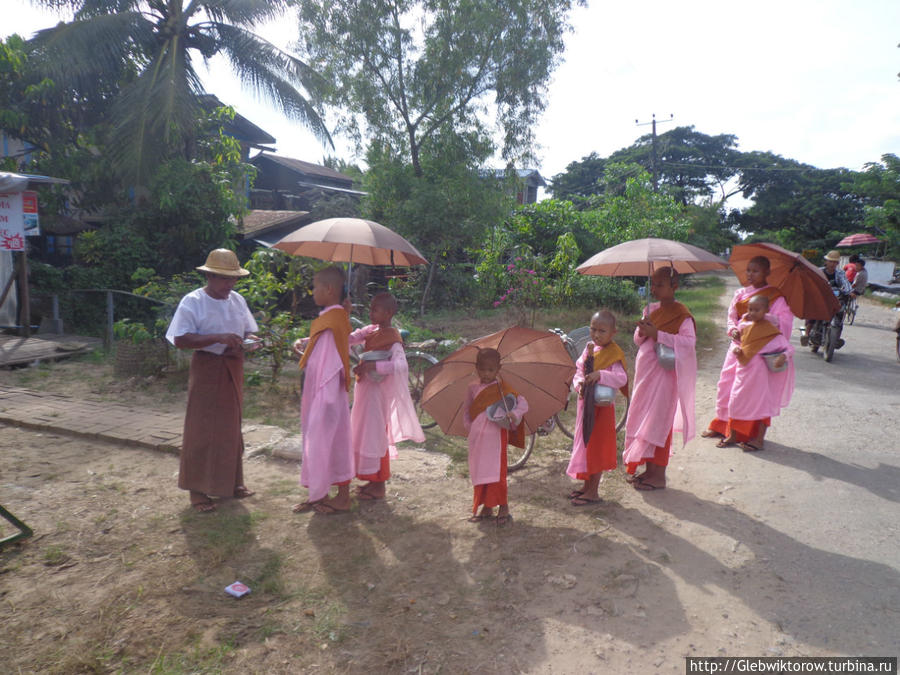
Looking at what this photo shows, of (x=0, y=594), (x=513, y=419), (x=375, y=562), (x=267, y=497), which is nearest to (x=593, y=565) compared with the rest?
(x=513, y=419)

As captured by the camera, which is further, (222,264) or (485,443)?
(222,264)

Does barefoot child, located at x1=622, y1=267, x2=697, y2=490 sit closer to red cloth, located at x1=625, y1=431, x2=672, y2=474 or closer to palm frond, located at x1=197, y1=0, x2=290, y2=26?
red cloth, located at x1=625, y1=431, x2=672, y2=474

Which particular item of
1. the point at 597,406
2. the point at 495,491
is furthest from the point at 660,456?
the point at 495,491

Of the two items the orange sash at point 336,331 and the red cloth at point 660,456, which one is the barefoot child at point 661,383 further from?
the orange sash at point 336,331

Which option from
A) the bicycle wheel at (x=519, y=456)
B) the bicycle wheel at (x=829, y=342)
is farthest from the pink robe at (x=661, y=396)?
the bicycle wheel at (x=829, y=342)

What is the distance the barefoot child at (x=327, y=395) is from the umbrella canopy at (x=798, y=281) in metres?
3.73

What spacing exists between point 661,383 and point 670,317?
0.52 meters

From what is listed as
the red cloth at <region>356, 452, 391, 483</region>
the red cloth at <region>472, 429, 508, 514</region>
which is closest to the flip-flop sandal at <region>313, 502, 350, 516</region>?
the red cloth at <region>356, 452, 391, 483</region>

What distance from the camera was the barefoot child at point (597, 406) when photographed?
4.30 meters

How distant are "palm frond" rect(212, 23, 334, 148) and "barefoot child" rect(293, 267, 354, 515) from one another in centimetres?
1102

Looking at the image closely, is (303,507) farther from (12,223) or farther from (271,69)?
(271,69)

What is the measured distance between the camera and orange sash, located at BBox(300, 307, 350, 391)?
414 centimetres

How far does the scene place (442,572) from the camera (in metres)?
3.57

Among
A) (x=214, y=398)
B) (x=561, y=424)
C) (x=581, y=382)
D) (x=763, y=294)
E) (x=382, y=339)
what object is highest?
(x=763, y=294)
